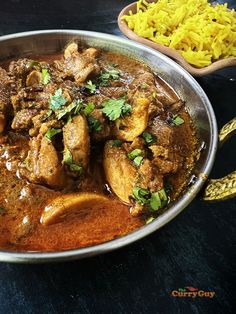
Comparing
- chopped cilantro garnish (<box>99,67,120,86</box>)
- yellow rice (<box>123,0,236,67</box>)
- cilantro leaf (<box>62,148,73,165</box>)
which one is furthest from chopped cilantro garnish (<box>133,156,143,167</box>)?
yellow rice (<box>123,0,236,67</box>)

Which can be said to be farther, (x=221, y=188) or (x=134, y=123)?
(x=134, y=123)

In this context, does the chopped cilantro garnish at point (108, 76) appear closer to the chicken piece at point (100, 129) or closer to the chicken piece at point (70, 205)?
the chicken piece at point (100, 129)

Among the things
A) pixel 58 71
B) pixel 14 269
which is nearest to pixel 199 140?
pixel 58 71

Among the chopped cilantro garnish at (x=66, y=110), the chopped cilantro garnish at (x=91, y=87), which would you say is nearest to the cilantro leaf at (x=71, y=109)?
the chopped cilantro garnish at (x=66, y=110)

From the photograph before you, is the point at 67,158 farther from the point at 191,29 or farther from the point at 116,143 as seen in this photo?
the point at 191,29

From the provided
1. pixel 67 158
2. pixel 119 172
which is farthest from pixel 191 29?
pixel 67 158

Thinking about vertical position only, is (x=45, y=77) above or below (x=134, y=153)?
above
